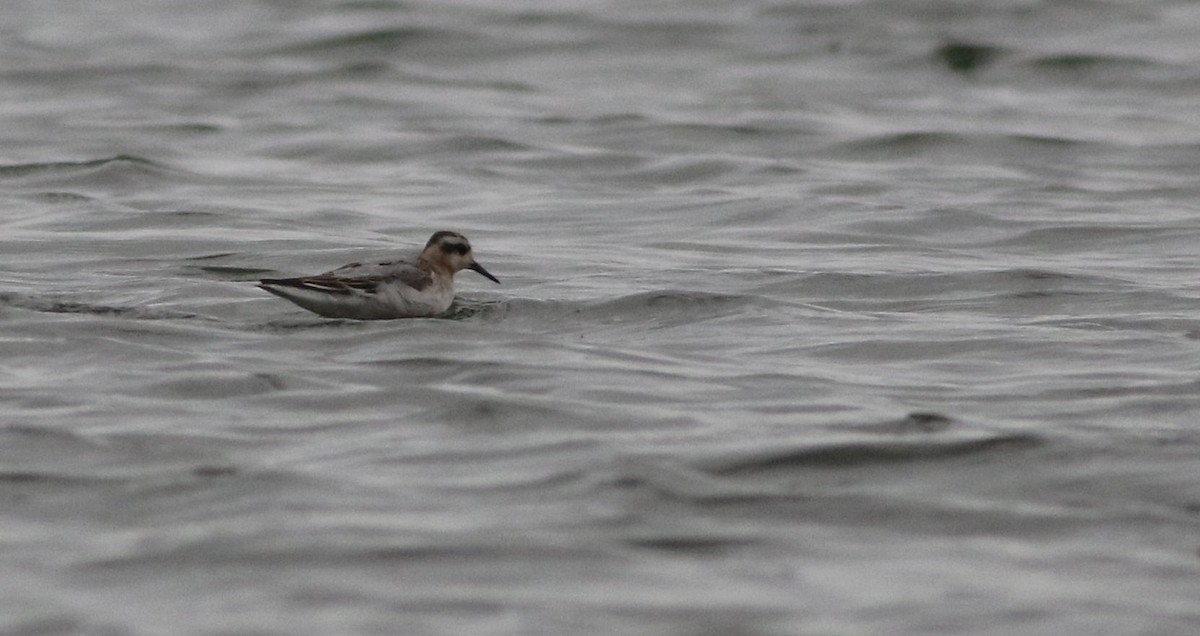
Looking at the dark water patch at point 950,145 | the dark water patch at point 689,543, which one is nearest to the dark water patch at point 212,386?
the dark water patch at point 689,543

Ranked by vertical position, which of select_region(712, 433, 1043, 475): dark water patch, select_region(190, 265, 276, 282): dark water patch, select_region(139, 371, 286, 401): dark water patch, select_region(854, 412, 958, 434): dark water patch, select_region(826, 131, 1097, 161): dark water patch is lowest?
select_region(712, 433, 1043, 475): dark water patch

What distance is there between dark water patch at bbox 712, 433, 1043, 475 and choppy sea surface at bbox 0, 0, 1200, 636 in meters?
0.03

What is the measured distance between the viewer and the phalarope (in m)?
12.3

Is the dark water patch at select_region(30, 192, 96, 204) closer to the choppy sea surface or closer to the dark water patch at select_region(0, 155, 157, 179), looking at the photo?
the choppy sea surface

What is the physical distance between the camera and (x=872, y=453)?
9664 mm

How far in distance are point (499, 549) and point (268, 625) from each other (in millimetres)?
1089

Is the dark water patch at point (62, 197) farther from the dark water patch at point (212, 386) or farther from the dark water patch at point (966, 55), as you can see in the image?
the dark water patch at point (966, 55)

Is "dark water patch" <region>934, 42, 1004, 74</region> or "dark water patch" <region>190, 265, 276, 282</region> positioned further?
"dark water patch" <region>934, 42, 1004, 74</region>

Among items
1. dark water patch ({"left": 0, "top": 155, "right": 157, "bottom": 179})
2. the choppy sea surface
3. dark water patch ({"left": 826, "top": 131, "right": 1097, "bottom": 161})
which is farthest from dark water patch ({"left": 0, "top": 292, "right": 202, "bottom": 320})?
dark water patch ({"left": 826, "top": 131, "right": 1097, "bottom": 161})

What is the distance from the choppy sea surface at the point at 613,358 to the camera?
7.83 meters

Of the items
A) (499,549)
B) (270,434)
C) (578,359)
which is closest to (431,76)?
(578,359)

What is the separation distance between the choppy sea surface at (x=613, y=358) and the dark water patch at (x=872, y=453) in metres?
0.03

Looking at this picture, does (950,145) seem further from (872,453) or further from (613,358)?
(872,453)

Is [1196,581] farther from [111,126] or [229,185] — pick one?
[111,126]
